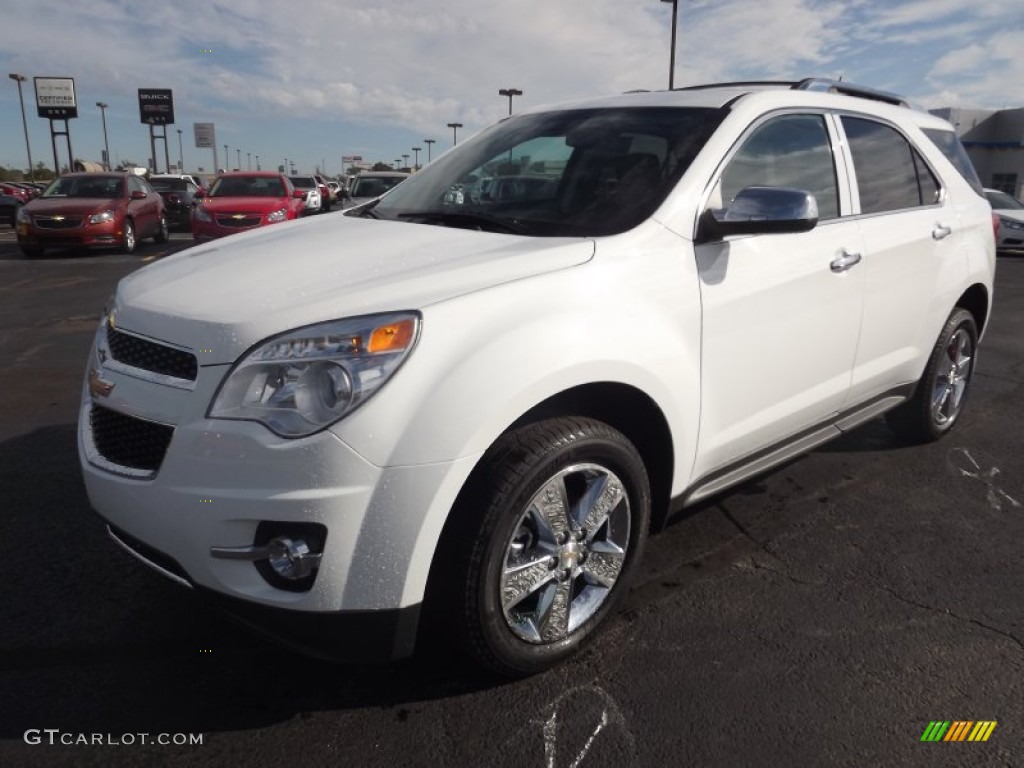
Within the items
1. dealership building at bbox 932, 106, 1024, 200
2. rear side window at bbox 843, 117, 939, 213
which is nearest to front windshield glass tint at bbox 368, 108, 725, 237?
rear side window at bbox 843, 117, 939, 213

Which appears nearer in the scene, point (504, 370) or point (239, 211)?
point (504, 370)

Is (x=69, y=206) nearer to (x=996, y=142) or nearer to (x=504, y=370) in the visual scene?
(x=504, y=370)

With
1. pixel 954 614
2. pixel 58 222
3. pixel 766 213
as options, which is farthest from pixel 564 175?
pixel 58 222

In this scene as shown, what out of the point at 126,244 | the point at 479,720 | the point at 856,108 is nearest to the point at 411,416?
the point at 479,720

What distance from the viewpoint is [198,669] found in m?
2.43

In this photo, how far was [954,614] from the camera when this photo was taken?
2758 mm

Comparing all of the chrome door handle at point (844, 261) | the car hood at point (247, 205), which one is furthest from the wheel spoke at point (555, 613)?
the car hood at point (247, 205)

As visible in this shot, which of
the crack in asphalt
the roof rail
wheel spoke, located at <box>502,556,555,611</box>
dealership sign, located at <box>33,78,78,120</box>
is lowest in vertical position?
the crack in asphalt

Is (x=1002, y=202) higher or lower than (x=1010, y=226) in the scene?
higher

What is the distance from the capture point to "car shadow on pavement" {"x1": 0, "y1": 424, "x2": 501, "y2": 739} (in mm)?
2234

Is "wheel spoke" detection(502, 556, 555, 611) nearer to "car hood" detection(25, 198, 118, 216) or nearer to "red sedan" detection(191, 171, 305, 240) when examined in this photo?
"red sedan" detection(191, 171, 305, 240)

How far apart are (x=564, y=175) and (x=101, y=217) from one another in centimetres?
1413

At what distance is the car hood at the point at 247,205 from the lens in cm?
1394

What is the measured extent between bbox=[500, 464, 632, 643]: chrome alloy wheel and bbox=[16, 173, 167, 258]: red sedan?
48.2 feet
